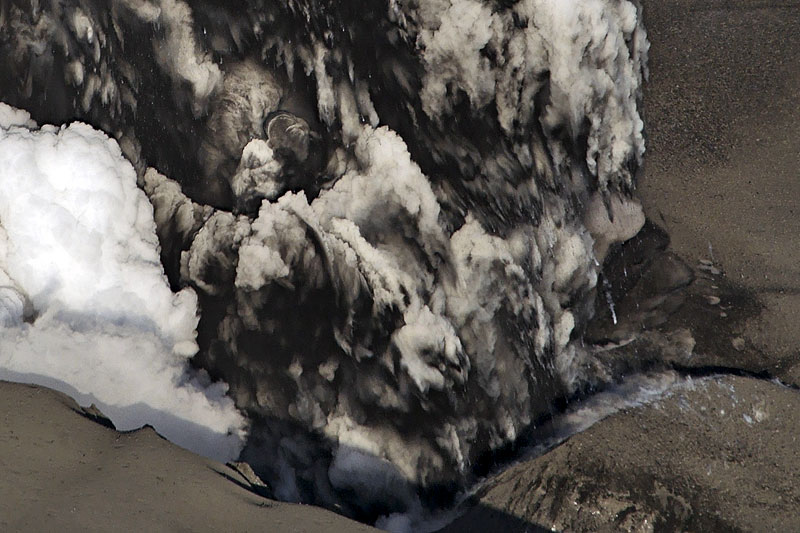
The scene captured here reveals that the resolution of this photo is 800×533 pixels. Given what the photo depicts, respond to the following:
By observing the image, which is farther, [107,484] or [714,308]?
[714,308]

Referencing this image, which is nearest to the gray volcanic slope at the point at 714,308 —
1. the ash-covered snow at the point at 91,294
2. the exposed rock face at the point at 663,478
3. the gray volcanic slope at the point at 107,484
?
the exposed rock face at the point at 663,478

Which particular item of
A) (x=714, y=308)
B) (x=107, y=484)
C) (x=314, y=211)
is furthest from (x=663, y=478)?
(x=107, y=484)

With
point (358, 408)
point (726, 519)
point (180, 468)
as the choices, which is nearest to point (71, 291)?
point (180, 468)

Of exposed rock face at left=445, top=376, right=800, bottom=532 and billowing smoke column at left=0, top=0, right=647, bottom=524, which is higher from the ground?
billowing smoke column at left=0, top=0, right=647, bottom=524

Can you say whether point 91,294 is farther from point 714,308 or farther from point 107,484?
point 714,308

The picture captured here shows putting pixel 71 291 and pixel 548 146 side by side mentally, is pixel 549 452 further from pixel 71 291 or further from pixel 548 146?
pixel 71 291

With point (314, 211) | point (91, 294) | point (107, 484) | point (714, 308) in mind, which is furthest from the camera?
point (714, 308)

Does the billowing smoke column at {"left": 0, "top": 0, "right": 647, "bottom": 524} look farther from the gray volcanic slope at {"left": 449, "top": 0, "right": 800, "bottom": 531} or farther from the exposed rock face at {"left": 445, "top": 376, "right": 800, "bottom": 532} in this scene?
the gray volcanic slope at {"left": 449, "top": 0, "right": 800, "bottom": 531}

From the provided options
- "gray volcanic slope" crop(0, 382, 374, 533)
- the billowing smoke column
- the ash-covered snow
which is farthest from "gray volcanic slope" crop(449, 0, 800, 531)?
the ash-covered snow

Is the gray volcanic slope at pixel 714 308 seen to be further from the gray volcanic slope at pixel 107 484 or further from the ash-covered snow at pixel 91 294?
the ash-covered snow at pixel 91 294
